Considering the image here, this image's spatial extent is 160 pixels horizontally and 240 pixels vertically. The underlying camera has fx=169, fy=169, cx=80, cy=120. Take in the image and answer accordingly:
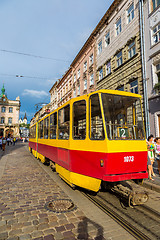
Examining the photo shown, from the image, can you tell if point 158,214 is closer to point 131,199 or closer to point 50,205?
point 131,199

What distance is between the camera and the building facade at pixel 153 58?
11391mm

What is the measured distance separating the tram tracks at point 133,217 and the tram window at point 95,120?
5.66 ft

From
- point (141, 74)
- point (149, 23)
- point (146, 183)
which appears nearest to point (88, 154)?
point (146, 183)

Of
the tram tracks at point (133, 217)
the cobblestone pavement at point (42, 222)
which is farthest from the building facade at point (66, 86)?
the tram tracks at point (133, 217)

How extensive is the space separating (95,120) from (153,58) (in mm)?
9731

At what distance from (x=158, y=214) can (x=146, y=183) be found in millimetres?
2210

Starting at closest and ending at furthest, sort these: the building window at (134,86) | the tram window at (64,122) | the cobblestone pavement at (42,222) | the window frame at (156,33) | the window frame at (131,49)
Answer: the cobblestone pavement at (42,222) → the tram window at (64,122) → the window frame at (156,33) → the building window at (134,86) → the window frame at (131,49)

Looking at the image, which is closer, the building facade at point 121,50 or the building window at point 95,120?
the building window at point 95,120

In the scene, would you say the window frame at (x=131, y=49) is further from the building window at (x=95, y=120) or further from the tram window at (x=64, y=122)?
the building window at (x=95, y=120)

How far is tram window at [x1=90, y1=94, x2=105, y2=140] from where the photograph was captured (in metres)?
4.39

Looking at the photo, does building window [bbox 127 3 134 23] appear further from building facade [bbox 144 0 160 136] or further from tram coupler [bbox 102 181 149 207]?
tram coupler [bbox 102 181 149 207]

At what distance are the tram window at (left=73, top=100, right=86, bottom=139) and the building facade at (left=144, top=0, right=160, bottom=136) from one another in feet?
25.9

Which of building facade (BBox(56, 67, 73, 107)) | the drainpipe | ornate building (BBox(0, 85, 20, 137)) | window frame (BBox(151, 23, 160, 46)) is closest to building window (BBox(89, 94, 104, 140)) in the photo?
the drainpipe

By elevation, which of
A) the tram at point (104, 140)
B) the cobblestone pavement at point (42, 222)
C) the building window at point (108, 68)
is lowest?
the cobblestone pavement at point (42, 222)
